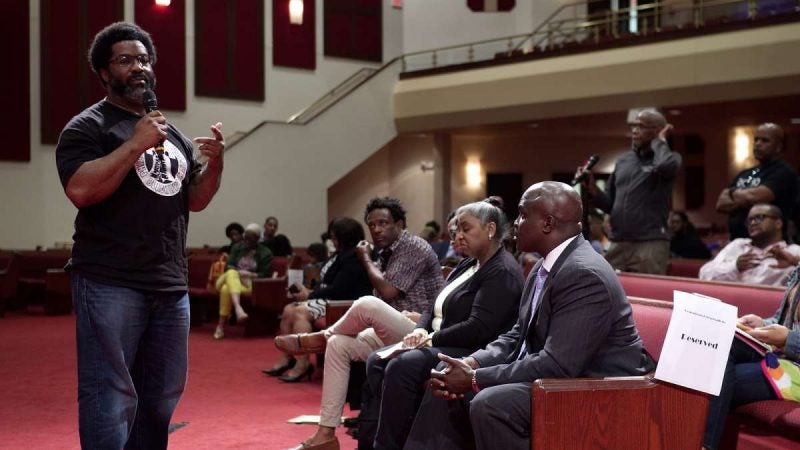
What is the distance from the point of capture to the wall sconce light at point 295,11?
1433cm

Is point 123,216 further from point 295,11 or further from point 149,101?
point 295,11

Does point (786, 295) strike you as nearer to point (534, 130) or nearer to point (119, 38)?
point (119, 38)

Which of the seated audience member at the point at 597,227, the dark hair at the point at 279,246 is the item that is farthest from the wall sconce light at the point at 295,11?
the seated audience member at the point at 597,227

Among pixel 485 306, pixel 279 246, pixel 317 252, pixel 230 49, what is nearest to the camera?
pixel 485 306

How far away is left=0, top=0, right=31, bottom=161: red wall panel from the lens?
12.1m

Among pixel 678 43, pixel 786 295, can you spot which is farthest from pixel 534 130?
pixel 786 295

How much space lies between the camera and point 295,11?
14.4 meters

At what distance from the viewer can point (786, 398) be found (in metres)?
2.93

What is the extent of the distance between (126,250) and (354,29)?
44.5ft

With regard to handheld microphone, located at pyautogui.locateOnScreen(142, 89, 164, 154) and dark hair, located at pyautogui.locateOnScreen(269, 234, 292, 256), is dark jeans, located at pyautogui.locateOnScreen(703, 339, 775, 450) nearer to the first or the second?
handheld microphone, located at pyautogui.locateOnScreen(142, 89, 164, 154)

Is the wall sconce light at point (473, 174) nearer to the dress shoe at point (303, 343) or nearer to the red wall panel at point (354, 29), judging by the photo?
the red wall panel at point (354, 29)

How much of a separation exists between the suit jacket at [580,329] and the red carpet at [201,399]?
1.71 metres

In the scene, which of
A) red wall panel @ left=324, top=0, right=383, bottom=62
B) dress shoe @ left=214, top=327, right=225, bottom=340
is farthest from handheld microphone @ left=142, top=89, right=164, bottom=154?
red wall panel @ left=324, top=0, right=383, bottom=62

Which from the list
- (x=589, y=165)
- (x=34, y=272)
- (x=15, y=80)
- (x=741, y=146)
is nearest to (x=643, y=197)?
(x=589, y=165)
